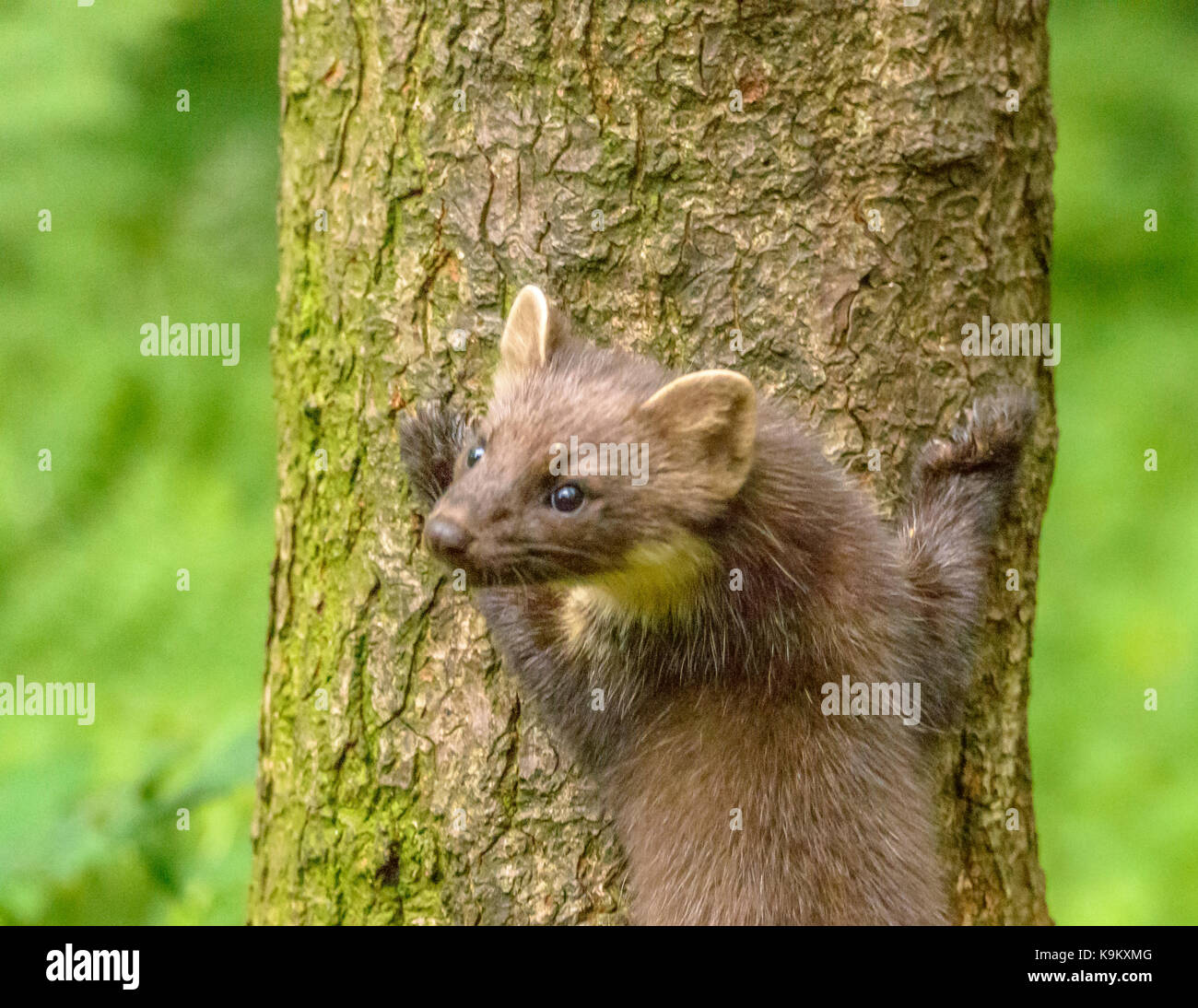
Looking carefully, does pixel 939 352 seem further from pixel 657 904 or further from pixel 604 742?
pixel 657 904

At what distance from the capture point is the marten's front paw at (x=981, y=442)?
13.1ft

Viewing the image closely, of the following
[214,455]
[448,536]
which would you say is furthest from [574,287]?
[214,455]

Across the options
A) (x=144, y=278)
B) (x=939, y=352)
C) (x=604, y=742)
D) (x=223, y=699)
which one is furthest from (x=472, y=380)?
(x=144, y=278)

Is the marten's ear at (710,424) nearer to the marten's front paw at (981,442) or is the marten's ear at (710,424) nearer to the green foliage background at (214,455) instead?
the marten's front paw at (981,442)

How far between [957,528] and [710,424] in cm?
105

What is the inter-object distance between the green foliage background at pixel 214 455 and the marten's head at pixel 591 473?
5.81ft

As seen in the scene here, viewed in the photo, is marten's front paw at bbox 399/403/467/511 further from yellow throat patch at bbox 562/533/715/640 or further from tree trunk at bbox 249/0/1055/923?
yellow throat patch at bbox 562/533/715/640

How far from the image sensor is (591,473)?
11.0 feet

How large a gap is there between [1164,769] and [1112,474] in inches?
57.6

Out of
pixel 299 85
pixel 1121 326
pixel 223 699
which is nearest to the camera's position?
pixel 299 85

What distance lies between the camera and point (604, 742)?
390 cm

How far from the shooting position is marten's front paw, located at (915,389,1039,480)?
401 centimetres

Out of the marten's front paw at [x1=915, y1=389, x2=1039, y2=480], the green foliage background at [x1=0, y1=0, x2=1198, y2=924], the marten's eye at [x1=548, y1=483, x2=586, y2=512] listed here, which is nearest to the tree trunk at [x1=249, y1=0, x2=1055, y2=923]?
the marten's front paw at [x1=915, y1=389, x2=1039, y2=480]
